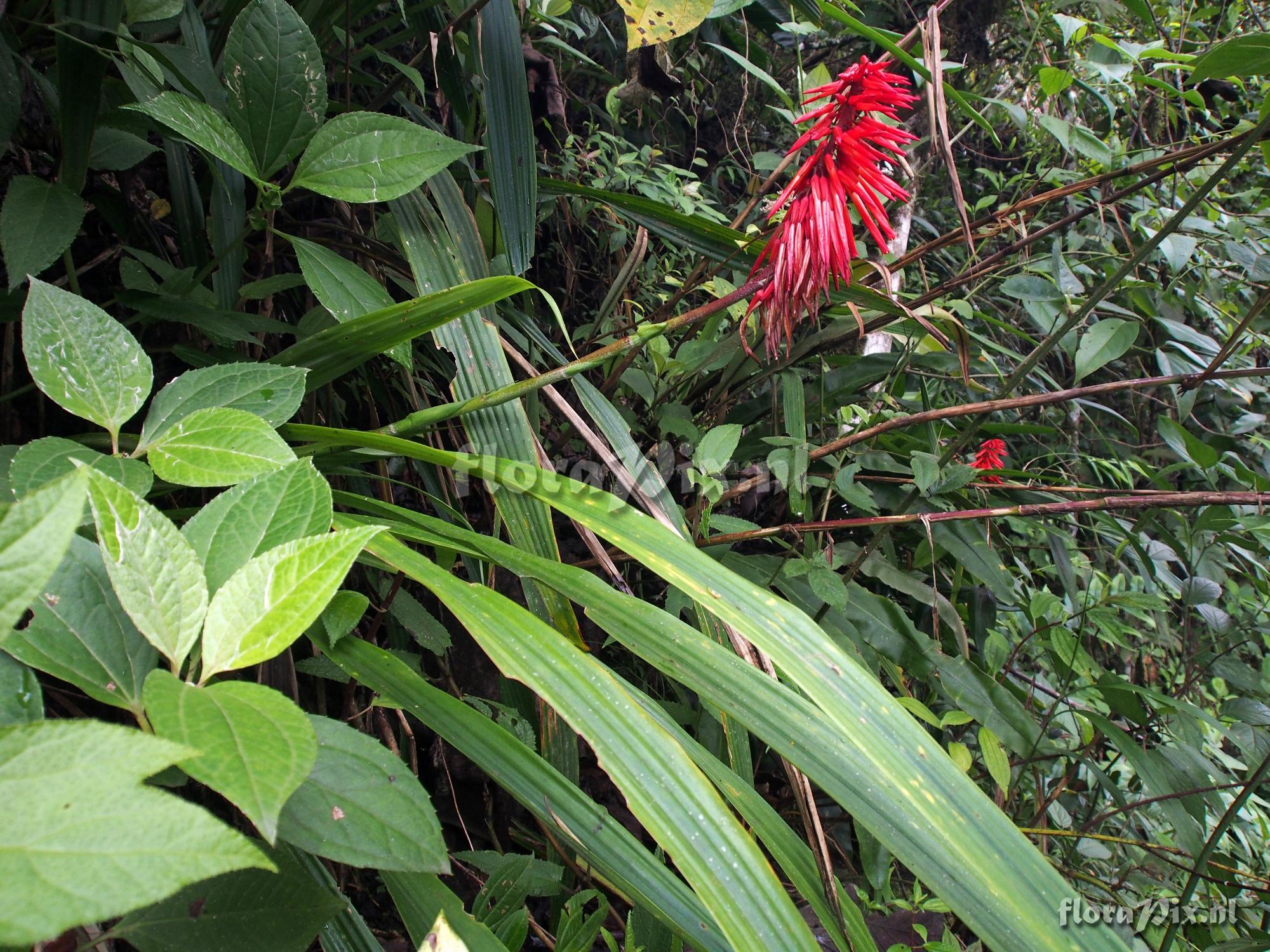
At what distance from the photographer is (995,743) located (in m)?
0.85

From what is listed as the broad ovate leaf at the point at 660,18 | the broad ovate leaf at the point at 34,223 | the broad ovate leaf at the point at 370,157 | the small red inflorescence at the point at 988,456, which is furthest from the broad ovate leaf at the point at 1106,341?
the broad ovate leaf at the point at 34,223

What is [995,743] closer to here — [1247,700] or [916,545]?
[916,545]

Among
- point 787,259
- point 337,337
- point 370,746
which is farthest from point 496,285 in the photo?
point 370,746

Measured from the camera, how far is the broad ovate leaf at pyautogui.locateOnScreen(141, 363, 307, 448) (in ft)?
1.32

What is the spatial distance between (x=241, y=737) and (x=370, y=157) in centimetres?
44

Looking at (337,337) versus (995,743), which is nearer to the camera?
(337,337)

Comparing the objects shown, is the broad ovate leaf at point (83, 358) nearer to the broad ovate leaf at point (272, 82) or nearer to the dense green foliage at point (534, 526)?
the dense green foliage at point (534, 526)

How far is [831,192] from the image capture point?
610mm

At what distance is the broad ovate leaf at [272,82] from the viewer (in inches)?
19.1

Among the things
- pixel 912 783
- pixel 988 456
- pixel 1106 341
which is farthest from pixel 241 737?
pixel 988 456

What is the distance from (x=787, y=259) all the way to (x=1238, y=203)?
1.62m

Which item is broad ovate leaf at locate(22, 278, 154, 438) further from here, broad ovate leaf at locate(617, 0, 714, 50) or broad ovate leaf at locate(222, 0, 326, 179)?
broad ovate leaf at locate(617, 0, 714, 50)

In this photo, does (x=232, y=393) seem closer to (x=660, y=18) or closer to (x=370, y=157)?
(x=370, y=157)

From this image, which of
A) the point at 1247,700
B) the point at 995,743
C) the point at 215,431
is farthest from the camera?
the point at 1247,700
